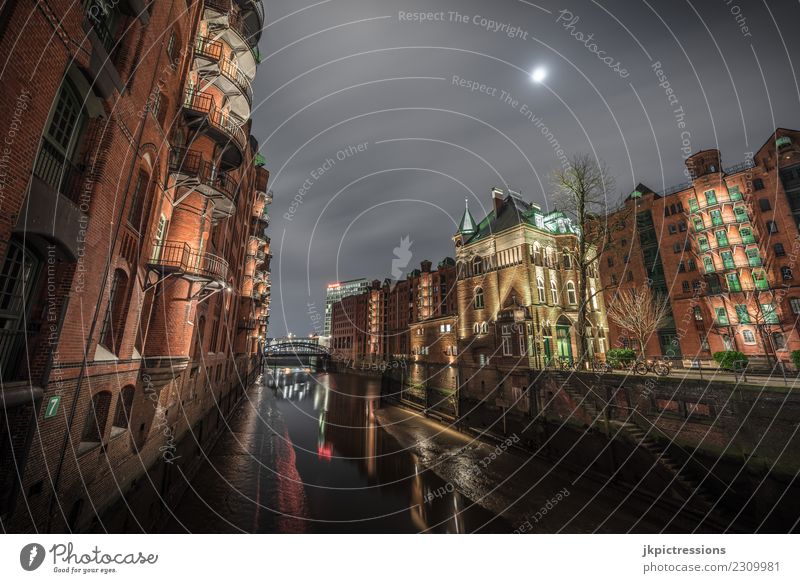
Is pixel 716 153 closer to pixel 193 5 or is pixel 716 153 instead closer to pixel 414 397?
pixel 414 397

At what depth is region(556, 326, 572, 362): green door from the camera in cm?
2512

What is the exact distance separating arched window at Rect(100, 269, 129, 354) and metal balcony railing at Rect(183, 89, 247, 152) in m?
7.51

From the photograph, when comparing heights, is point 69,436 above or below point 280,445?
above

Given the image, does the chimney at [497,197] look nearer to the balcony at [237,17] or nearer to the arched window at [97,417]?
the balcony at [237,17]

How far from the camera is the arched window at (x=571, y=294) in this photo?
1060 inches

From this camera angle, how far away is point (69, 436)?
6.30 meters

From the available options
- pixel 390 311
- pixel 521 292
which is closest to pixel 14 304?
pixel 521 292

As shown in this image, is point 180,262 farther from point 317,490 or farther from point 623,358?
point 623,358

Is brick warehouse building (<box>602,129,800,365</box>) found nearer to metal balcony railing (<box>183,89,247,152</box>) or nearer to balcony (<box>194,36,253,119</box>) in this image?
metal balcony railing (<box>183,89,247,152</box>)

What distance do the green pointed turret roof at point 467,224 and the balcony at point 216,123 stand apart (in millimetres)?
25703

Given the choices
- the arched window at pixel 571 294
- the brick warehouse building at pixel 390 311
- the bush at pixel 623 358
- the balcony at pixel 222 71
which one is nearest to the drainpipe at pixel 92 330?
the balcony at pixel 222 71

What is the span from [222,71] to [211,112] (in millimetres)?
2315
